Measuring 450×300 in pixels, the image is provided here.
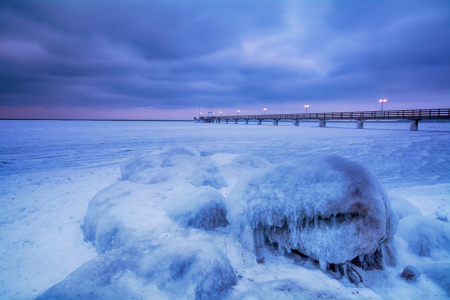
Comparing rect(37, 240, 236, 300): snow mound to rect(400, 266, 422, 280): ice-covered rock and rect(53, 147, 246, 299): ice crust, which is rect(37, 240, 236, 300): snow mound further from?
rect(400, 266, 422, 280): ice-covered rock

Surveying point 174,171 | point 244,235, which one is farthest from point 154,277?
point 174,171

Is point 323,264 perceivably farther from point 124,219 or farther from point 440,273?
point 124,219

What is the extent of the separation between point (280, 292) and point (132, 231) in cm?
235

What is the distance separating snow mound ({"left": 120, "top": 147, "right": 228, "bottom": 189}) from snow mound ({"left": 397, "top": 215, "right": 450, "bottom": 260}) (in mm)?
3924

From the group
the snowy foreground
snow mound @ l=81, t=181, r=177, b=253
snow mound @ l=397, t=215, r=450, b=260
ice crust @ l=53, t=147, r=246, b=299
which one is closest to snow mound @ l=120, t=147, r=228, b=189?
ice crust @ l=53, t=147, r=246, b=299

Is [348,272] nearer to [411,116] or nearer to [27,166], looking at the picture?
Answer: [27,166]

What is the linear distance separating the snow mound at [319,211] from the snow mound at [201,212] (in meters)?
0.59

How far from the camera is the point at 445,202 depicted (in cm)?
502

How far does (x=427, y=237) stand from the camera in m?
3.25

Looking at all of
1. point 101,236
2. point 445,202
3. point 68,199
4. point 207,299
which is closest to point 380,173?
point 445,202

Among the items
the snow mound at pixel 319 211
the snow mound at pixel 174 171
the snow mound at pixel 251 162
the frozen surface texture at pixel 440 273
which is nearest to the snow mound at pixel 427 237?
the frozen surface texture at pixel 440 273

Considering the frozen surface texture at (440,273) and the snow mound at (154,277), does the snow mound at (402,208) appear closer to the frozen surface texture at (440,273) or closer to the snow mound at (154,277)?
the frozen surface texture at (440,273)

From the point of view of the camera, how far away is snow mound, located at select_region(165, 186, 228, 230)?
3.77 metres

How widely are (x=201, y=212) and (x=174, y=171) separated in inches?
110
